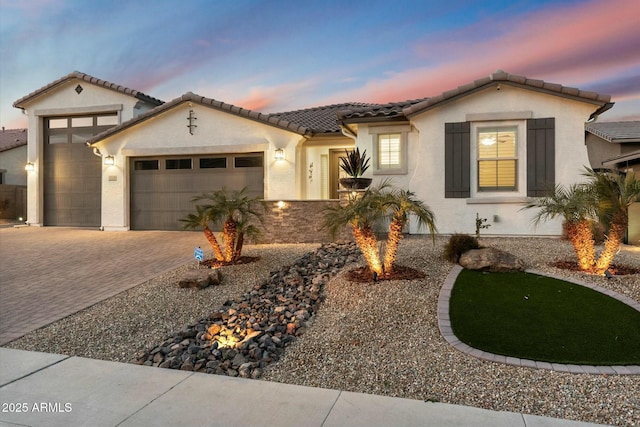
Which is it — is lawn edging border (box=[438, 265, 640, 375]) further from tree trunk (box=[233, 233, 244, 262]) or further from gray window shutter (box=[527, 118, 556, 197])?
gray window shutter (box=[527, 118, 556, 197])

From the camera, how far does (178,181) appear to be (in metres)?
14.5

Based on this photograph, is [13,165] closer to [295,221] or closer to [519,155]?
[295,221]

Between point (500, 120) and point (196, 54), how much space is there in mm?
12443

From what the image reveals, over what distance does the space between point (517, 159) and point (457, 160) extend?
157 centimetres

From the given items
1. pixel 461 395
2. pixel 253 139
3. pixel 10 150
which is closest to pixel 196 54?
pixel 253 139

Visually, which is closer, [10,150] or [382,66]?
[382,66]

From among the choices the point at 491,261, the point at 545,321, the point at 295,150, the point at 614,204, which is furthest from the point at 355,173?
the point at 545,321

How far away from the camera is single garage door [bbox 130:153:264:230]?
1387 centimetres

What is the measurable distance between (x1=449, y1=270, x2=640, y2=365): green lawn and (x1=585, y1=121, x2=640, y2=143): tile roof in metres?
12.5

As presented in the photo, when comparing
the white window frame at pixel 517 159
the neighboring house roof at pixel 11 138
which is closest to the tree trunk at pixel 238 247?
the white window frame at pixel 517 159

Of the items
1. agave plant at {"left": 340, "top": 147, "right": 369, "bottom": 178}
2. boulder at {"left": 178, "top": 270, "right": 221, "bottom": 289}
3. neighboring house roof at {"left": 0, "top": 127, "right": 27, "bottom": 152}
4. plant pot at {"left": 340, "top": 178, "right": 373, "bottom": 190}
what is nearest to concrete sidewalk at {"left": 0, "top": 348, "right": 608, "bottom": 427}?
boulder at {"left": 178, "top": 270, "right": 221, "bottom": 289}

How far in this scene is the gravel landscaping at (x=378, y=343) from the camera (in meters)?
3.40

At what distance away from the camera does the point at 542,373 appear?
3729 mm

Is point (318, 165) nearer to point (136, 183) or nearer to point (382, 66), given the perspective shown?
point (382, 66)
